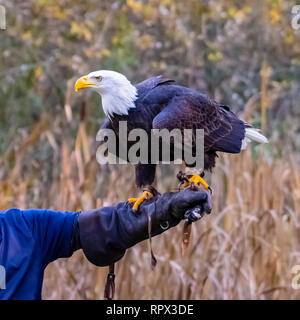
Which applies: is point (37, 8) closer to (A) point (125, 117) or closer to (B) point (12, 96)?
(B) point (12, 96)

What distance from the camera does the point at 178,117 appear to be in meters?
2.77

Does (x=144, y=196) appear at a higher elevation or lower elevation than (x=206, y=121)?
lower

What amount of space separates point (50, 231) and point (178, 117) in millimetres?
841

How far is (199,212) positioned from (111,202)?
Answer: 106 centimetres

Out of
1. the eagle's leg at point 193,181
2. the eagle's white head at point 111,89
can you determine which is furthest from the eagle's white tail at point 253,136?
the eagle's white head at point 111,89

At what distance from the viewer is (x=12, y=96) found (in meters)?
6.94

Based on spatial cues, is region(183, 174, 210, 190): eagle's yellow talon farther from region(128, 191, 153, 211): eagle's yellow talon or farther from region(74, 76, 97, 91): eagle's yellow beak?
region(74, 76, 97, 91): eagle's yellow beak

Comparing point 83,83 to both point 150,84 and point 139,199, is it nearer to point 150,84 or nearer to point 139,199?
point 150,84

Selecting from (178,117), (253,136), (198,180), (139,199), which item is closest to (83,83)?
(178,117)

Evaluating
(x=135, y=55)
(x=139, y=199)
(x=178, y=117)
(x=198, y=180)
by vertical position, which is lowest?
(x=139, y=199)

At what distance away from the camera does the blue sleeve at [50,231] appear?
2412mm

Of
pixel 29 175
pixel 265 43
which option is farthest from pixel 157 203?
pixel 265 43

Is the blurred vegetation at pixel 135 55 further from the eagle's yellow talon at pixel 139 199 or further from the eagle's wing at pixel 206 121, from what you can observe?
the eagle's yellow talon at pixel 139 199

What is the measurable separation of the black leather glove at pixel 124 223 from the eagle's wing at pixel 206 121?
375 mm
